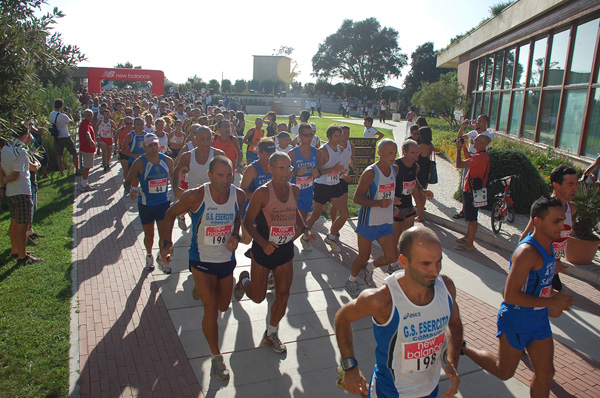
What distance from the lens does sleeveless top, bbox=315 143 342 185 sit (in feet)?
25.8

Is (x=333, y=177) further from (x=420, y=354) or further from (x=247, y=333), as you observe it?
(x=420, y=354)

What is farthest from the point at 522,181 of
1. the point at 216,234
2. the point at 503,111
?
the point at 503,111

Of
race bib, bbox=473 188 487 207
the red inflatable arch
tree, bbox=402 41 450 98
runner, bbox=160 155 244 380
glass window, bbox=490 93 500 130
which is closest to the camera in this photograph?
runner, bbox=160 155 244 380

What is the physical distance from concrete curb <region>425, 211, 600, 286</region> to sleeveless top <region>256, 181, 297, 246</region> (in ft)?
17.2

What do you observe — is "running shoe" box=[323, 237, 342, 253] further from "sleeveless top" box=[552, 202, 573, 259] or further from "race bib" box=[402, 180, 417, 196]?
"sleeveless top" box=[552, 202, 573, 259]

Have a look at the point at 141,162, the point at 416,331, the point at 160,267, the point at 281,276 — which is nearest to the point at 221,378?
the point at 281,276

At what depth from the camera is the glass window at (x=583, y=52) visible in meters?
11.9

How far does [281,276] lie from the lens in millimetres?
4699

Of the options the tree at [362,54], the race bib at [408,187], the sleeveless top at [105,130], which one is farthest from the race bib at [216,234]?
the tree at [362,54]

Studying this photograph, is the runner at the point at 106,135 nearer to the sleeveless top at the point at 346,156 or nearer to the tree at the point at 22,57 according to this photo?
the sleeveless top at the point at 346,156

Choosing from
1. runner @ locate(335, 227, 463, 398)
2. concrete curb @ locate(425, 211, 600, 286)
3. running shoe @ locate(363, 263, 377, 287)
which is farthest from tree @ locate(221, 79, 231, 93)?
runner @ locate(335, 227, 463, 398)

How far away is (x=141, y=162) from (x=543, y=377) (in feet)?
18.3

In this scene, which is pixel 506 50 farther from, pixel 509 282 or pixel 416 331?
pixel 416 331

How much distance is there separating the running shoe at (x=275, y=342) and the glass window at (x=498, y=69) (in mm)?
18524
